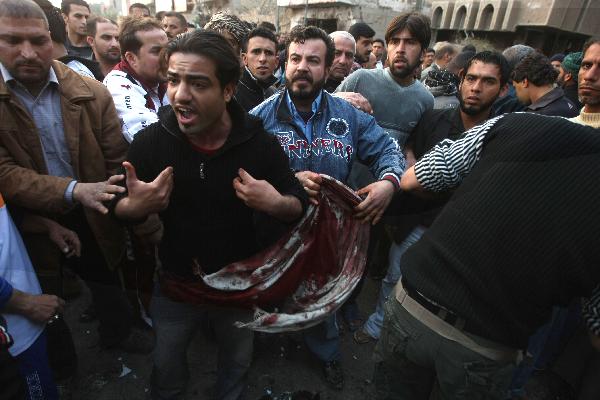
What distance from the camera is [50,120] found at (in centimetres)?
211

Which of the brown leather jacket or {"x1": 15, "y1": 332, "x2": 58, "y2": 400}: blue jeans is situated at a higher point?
the brown leather jacket

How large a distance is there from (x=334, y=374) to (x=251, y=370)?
662mm

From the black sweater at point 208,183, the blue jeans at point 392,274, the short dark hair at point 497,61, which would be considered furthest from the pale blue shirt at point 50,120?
the short dark hair at point 497,61

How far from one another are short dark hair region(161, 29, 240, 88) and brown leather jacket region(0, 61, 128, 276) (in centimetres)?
77

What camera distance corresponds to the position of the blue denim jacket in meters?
2.37

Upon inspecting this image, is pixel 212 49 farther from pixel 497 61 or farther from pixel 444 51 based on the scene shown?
pixel 444 51

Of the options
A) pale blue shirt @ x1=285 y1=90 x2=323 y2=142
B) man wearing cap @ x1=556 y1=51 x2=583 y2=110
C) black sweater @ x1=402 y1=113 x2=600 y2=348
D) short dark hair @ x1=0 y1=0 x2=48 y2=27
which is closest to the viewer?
black sweater @ x1=402 y1=113 x2=600 y2=348

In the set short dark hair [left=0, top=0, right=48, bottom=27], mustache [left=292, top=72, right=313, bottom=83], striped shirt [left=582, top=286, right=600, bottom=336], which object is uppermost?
short dark hair [left=0, top=0, right=48, bottom=27]

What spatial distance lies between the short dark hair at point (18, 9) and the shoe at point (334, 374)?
298cm

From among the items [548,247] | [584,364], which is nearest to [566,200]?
[548,247]

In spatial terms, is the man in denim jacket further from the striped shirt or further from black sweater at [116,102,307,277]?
the striped shirt

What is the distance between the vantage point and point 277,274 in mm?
2008

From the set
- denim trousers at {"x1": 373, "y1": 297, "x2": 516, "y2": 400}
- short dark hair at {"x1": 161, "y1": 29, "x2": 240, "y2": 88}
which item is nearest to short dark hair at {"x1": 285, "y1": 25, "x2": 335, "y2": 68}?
short dark hair at {"x1": 161, "y1": 29, "x2": 240, "y2": 88}

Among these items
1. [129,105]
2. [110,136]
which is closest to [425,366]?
[110,136]
